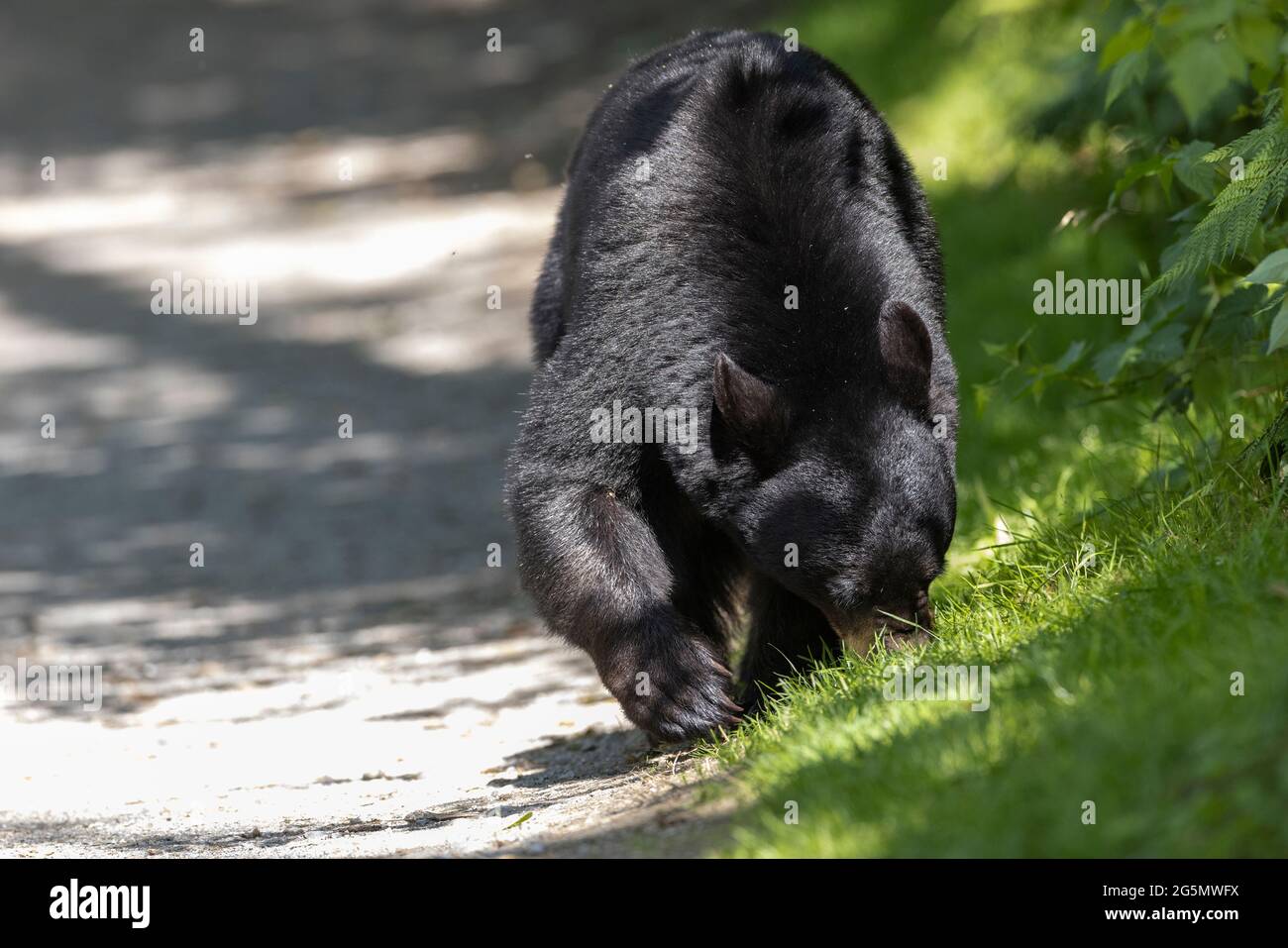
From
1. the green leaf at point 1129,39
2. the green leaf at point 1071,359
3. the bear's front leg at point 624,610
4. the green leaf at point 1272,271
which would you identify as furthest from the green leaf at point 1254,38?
the bear's front leg at point 624,610

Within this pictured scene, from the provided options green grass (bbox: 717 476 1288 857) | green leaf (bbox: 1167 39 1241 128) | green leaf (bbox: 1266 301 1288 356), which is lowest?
green grass (bbox: 717 476 1288 857)

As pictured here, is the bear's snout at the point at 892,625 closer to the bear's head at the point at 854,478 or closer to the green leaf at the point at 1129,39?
the bear's head at the point at 854,478

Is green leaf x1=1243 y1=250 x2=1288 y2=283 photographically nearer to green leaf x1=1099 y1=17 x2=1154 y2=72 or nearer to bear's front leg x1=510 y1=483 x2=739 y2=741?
green leaf x1=1099 y1=17 x2=1154 y2=72

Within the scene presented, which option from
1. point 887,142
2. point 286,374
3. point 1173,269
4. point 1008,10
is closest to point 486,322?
point 286,374

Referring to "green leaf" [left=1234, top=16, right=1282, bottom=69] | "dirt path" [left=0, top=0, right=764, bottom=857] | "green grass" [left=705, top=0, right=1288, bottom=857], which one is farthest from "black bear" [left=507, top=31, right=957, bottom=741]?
"green leaf" [left=1234, top=16, right=1282, bottom=69]

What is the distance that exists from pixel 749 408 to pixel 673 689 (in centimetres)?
93

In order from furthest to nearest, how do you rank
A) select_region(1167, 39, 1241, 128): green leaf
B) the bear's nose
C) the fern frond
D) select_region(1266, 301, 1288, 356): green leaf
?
1. the bear's nose
2. the fern frond
3. select_region(1266, 301, 1288, 356): green leaf
4. select_region(1167, 39, 1241, 128): green leaf

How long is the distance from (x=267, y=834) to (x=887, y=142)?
297 centimetres

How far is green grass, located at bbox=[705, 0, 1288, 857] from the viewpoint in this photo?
328 centimetres

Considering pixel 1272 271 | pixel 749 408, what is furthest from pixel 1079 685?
pixel 749 408

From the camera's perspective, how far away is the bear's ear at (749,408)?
15.0 feet

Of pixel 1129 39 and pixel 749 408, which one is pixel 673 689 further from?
pixel 1129 39

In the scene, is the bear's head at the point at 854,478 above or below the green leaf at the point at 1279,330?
below

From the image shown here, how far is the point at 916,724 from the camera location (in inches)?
161
